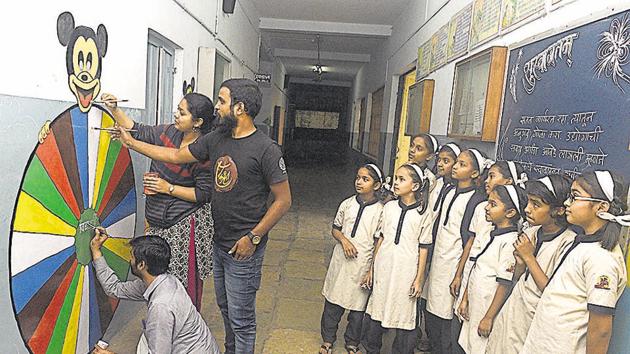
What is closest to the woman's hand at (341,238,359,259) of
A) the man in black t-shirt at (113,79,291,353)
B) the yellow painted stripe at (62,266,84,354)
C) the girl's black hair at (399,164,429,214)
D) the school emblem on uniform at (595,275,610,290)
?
the girl's black hair at (399,164,429,214)

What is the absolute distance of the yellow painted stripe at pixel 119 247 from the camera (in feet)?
8.55

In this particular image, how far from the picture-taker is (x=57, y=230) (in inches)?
83.0

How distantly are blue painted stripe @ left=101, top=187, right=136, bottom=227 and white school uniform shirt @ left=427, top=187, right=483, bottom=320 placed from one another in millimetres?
1710

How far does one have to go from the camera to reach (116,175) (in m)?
2.66

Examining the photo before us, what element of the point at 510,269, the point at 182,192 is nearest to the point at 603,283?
the point at 510,269

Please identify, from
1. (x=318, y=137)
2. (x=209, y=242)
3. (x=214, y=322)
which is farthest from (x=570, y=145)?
(x=318, y=137)

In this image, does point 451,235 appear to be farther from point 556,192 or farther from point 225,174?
point 225,174

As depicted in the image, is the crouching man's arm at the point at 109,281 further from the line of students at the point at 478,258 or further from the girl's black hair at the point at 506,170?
the girl's black hair at the point at 506,170

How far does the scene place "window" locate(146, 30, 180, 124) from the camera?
3.21 m

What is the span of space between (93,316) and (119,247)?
1.26 feet

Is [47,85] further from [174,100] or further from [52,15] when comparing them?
[174,100]

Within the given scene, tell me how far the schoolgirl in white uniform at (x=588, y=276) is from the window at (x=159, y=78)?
97.3 inches

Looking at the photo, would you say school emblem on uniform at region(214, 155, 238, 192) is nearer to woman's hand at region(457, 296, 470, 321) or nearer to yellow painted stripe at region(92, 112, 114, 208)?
yellow painted stripe at region(92, 112, 114, 208)

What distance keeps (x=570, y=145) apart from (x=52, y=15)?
2.12 meters
